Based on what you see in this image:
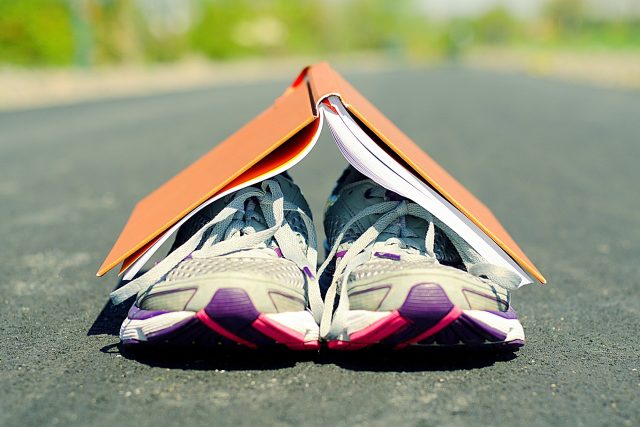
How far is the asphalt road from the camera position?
156 centimetres

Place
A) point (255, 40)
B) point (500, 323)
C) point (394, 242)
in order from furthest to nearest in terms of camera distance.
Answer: point (255, 40), point (394, 242), point (500, 323)

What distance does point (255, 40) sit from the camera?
1981 inches

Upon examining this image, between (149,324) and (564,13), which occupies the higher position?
(149,324)

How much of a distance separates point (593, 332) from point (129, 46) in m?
29.3

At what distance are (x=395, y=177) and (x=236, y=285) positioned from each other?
0.58m

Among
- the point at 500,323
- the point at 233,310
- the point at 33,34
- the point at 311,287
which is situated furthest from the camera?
the point at 33,34

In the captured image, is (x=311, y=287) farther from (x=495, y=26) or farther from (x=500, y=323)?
(x=495, y=26)

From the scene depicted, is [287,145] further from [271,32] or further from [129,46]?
[271,32]

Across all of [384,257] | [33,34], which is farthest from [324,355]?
[33,34]

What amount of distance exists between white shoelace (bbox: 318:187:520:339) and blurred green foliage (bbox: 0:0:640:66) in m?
17.2

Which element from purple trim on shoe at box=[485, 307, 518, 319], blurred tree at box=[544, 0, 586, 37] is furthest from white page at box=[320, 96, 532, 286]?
blurred tree at box=[544, 0, 586, 37]

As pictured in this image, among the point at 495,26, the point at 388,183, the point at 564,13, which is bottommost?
the point at 495,26

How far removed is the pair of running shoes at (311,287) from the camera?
5.31ft

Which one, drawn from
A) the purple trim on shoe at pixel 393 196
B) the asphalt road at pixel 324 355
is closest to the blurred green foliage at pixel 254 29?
the asphalt road at pixel 324 355
